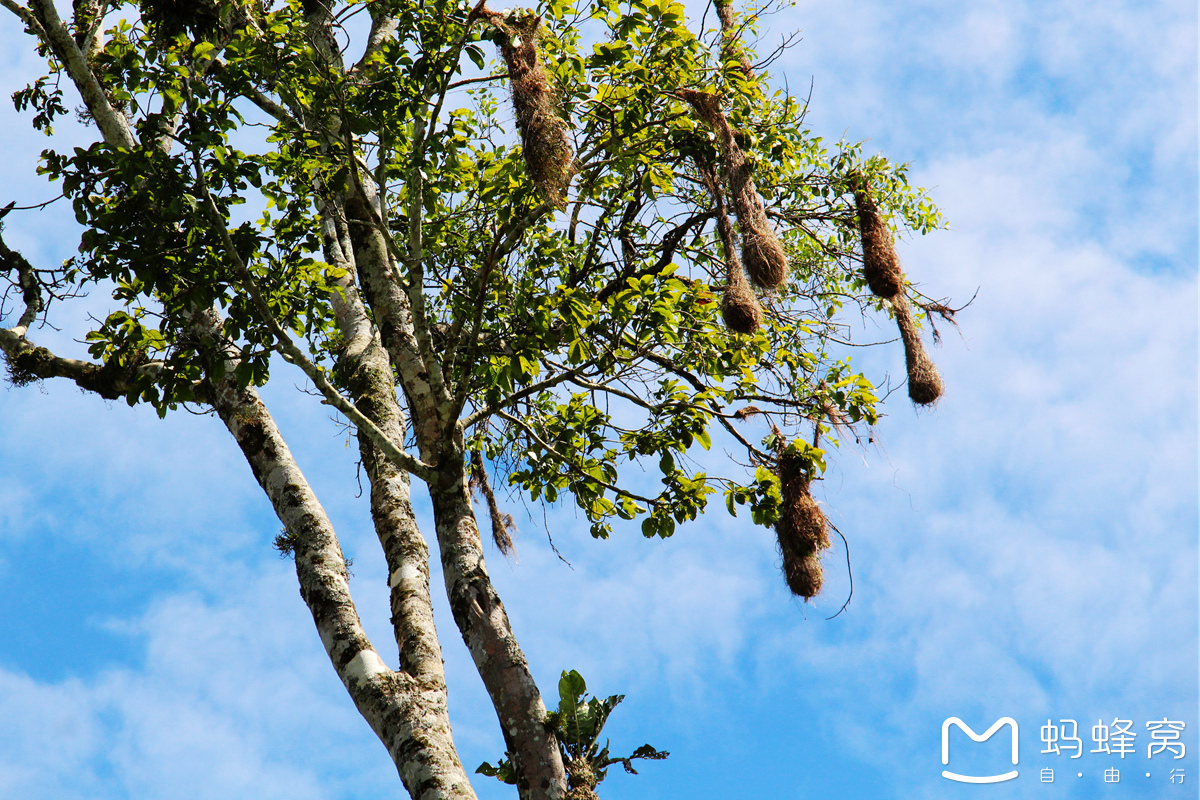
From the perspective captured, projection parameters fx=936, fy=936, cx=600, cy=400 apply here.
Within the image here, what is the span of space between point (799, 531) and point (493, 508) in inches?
125

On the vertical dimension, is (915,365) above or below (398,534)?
above

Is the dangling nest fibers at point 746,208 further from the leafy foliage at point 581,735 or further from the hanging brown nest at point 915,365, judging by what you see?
the leafy foliage at point 581,735

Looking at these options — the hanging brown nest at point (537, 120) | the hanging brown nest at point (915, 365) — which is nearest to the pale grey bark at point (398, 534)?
the hanging brown nest at point (537, 120)

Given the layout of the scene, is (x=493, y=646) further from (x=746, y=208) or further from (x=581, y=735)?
(x=746, y=208)

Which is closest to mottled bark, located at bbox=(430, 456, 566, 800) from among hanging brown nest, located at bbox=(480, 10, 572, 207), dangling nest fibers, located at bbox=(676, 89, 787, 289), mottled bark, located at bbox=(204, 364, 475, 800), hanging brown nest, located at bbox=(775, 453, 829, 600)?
mottled bark, located at bbox=(204, 364, 475, 800)

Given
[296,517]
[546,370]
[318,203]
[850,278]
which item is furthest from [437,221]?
[850,278]

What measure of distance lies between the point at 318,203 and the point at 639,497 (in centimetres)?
409

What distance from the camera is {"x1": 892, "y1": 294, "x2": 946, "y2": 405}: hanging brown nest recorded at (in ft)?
22.2

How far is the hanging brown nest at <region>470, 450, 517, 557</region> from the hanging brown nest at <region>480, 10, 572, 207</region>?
12.0 ft

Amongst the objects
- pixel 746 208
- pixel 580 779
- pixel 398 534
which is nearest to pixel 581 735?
pixel 580 779

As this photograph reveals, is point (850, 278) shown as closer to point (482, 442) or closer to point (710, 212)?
point (710, 212)

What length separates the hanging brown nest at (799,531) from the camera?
22.9 ft

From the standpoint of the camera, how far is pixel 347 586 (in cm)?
664

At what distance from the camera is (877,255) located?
6895 mm
